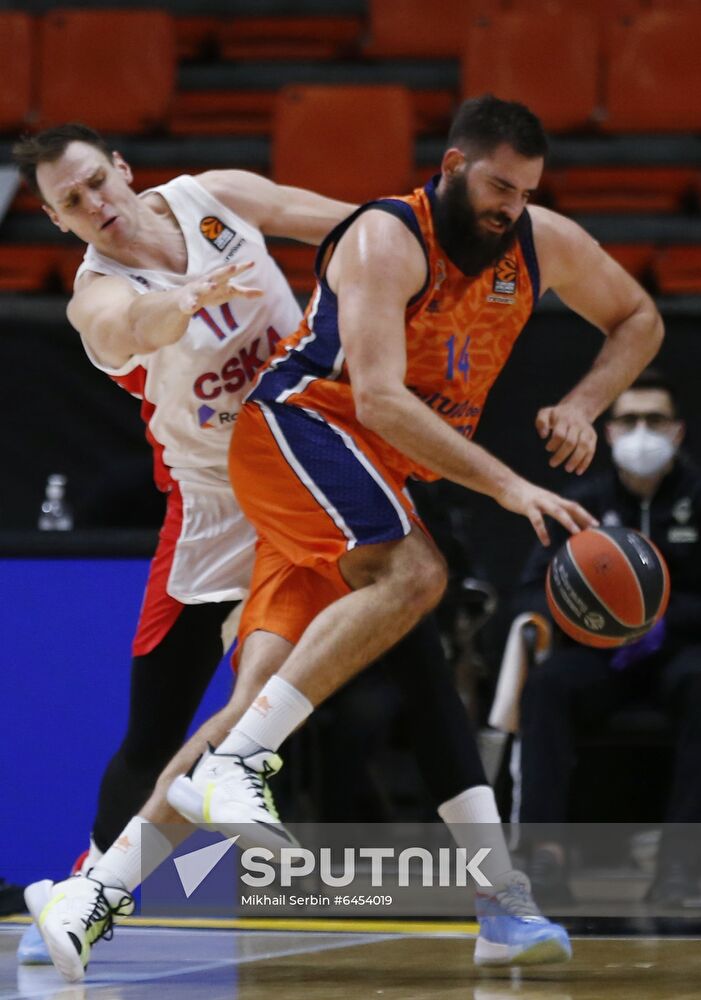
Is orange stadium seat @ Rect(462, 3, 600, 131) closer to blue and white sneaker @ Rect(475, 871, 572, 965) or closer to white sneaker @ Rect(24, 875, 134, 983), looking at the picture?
blue and white sneaker @ Rect(475, 871, 572, 965)

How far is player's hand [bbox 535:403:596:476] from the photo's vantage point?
10.8 feet

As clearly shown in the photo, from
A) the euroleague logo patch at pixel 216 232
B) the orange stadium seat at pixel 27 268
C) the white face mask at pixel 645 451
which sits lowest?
the white face mask at pixel 645 451

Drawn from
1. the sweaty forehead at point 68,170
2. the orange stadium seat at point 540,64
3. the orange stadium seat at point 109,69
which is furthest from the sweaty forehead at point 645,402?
the orange stadium seat at point 109,69

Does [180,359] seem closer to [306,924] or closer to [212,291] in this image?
[212,291]

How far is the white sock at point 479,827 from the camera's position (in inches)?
134

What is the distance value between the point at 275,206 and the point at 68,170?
52cm

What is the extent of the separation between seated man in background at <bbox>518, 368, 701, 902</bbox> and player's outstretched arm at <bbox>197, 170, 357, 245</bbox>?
5.41 ft

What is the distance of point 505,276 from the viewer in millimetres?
3406

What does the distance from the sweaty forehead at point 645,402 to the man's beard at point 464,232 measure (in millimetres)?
1832

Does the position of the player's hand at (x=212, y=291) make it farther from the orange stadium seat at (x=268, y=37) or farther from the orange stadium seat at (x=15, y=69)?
the orange stadium seat at (x=268, y=37)

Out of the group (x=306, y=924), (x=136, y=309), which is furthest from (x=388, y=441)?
(x=306, y=924)

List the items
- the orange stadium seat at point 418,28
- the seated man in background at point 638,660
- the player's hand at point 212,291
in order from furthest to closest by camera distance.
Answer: the orange stadium seat at point 418,28, the seated man in background at point 638,660, the player's hand at point 212,291

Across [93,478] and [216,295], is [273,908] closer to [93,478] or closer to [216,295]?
[216,295]

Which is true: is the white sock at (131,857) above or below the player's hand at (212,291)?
below
